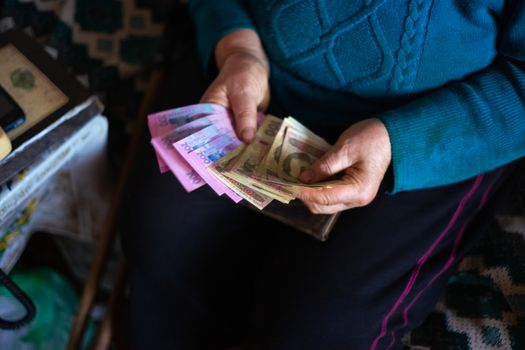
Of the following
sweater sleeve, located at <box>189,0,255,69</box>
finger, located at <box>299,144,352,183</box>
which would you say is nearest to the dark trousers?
finger, located at <box>299,144,352,183</box>

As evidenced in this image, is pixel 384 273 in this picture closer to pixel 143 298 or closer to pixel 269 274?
pixel 269 274

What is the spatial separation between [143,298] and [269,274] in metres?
0.27

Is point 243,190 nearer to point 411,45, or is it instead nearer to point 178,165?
point 178,165

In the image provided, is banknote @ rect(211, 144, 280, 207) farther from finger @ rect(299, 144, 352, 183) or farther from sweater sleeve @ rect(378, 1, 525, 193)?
sweater sleeve @ rect(378, 1, 525, 193)

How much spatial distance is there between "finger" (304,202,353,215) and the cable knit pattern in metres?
0.23

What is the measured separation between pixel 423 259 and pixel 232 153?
0.37m

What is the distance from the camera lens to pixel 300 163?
77 centimetres

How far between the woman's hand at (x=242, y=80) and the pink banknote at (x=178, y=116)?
0.08ft

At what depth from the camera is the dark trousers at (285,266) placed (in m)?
0.73

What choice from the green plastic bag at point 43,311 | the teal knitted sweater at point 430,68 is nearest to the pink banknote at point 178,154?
the teal knitted sweater at point 430,68

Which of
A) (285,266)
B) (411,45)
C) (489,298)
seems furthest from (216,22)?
(489,298)

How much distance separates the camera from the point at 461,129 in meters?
0.73

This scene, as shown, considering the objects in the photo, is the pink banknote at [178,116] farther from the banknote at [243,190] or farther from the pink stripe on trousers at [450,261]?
the pink stripe on trousers at [450,261]

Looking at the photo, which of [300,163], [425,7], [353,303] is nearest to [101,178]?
[300,163]
